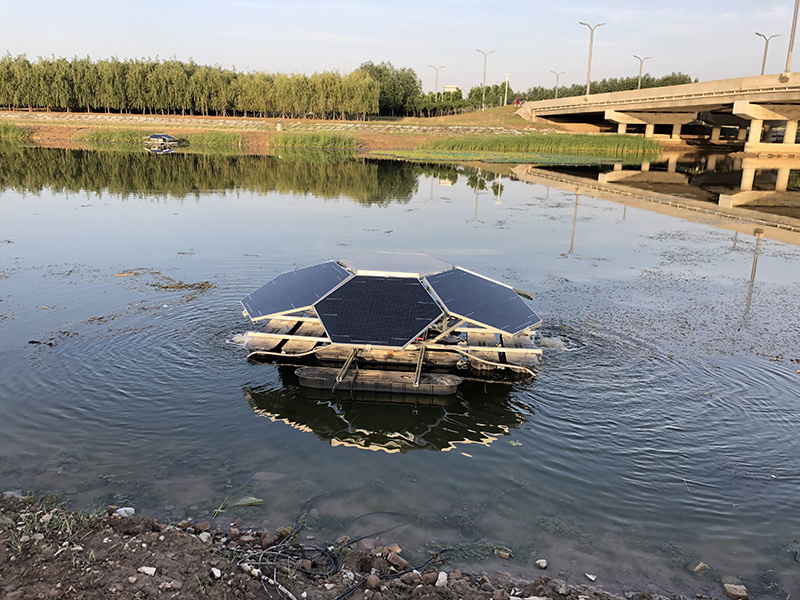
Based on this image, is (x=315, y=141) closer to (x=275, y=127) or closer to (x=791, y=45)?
(x=275, y=127)

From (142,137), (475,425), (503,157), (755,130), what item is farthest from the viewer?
(142,137)

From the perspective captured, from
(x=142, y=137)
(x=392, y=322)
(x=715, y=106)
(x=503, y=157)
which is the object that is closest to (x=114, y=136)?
(x=142, y=137)

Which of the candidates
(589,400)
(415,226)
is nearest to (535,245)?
(415,226)

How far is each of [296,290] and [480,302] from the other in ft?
13.5

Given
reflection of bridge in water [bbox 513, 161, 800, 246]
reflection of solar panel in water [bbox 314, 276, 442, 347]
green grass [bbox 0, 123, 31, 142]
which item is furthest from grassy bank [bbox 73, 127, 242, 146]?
reflection of solar panel in water [bbox 314, 276, 442, 347]

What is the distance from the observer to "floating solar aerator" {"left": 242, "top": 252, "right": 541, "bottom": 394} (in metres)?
12.2

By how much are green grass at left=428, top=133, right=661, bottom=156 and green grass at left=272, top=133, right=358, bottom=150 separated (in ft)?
32.3

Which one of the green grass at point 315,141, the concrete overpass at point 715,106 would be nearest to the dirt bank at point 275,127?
the green grass at point 315,141

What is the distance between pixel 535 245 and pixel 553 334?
10.8m

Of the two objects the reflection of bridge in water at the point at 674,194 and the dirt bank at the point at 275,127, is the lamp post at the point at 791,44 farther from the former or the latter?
the dirt bank at the point at 275,127

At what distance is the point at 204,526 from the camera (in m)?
7.77

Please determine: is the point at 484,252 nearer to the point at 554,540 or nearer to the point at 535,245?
Result: the point at 535,245

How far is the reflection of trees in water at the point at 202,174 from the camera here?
38312mm

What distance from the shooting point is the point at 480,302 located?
536 inches
